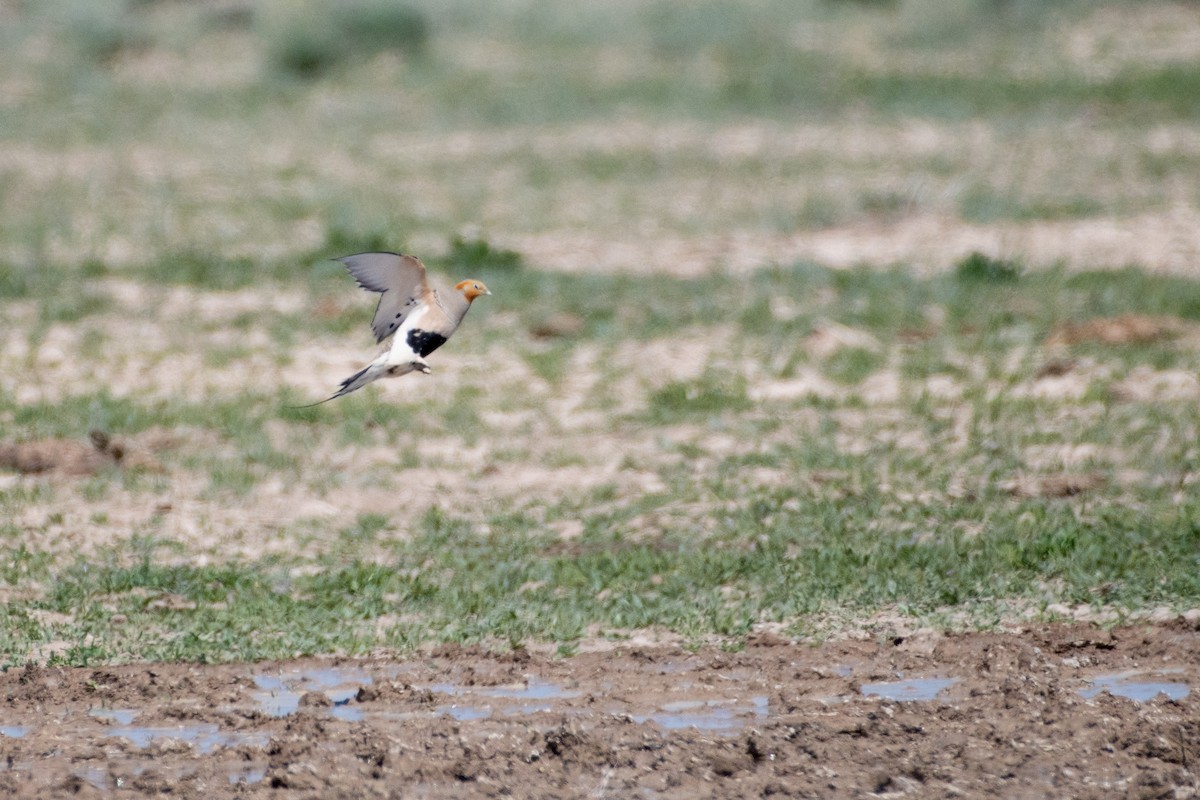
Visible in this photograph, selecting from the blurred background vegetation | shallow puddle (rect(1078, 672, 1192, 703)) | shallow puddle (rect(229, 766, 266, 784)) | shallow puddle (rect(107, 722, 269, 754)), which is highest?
shallow puddle (rect(229, 766, 266, 784))

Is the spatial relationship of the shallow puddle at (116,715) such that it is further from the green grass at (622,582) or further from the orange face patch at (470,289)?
the orange face patch at (470,289)

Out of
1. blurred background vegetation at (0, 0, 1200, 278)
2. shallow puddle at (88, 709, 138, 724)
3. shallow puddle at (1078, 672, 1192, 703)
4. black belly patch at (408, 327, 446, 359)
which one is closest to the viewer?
black belly patch at (408, 327, 446, 359)

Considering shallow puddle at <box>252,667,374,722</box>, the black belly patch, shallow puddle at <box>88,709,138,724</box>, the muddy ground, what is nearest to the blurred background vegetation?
shallow puddle at <box>252,667,374,722</box>

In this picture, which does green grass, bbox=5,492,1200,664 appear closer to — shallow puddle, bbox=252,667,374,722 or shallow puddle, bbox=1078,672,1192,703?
shallow puddle, bbox=252,667,374,722

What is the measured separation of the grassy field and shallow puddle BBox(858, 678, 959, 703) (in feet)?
2.09

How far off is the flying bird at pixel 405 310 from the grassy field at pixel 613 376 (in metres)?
1.53

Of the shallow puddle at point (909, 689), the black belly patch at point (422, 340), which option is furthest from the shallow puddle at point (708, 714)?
the black belly patch at point (422, 340)

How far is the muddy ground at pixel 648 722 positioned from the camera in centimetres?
488

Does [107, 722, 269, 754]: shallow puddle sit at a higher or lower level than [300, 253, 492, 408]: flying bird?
lower

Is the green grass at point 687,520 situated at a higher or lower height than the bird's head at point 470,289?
lower

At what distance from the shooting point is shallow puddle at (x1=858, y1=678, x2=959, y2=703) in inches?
225

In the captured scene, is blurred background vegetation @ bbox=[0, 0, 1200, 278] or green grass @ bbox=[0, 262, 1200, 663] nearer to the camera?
green grass @ bbox=[0, 262, 1200, 663]

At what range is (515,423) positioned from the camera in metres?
9.19

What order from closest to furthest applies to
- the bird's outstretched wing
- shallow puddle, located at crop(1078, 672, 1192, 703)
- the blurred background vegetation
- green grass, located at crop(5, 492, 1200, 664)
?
1. the bird's outstretched wing
2. shallow puddle, located at crop(1078, 672, 1192, 703)
3. green grass, located at crop(5, 492, 1200, 664)
4. the blurred background vegetation
